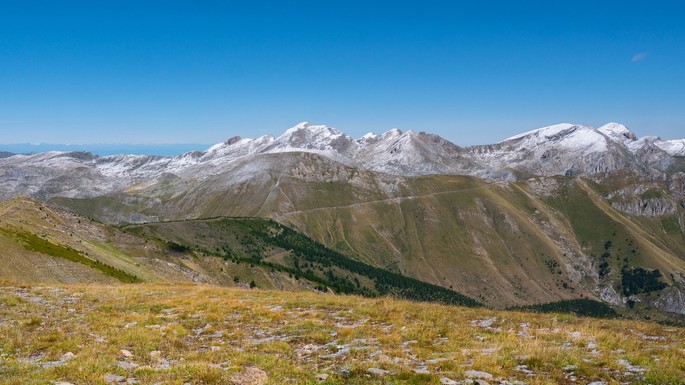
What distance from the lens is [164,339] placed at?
73.4 ft

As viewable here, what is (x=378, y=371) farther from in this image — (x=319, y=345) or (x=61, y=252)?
(x=61, y=252)

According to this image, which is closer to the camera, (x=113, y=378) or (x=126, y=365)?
(x=113, y=378)

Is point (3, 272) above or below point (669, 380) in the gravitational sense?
below

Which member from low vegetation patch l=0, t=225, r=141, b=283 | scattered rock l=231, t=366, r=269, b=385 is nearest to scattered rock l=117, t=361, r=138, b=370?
scattered rock l=231, t=366, r=269, b=385

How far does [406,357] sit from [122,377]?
11.1m

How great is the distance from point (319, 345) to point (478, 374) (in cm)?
802

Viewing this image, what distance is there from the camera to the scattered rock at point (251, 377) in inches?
642

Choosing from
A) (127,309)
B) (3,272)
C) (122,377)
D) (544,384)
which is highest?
(544,384)

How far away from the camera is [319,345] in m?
22.0

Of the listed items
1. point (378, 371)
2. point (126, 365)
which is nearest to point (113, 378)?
point (126, 365)

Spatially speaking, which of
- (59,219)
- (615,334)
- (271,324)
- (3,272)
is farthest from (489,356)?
(59,219)

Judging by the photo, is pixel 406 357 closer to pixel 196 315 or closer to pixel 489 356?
pixel 489 356

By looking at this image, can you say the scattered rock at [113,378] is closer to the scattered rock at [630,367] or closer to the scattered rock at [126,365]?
the scattered rock at [126,365]

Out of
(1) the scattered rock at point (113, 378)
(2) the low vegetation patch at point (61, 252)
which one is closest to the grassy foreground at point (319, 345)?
(1) the scattered rock at point (113, 378)
